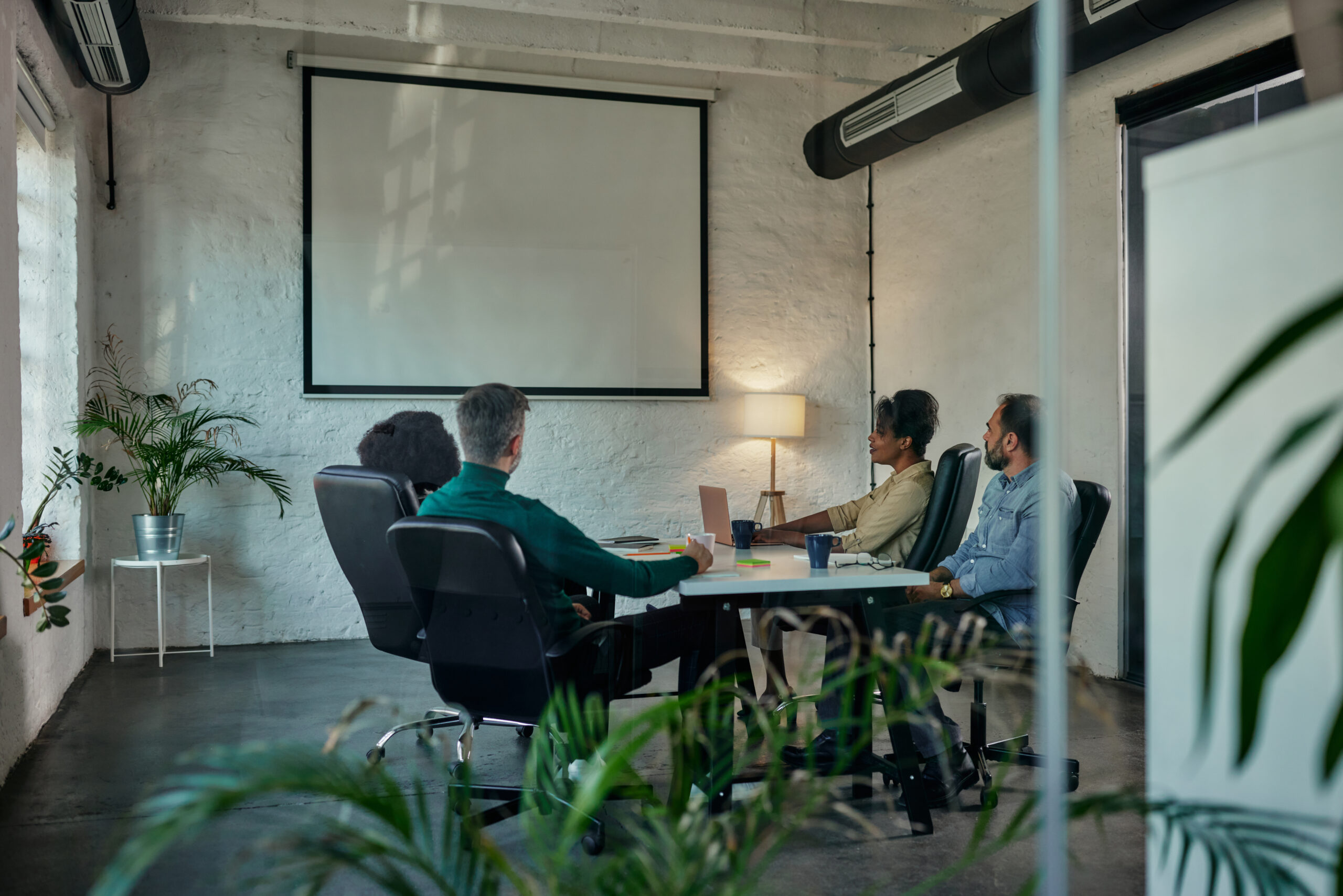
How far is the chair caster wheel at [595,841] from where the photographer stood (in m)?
2.38

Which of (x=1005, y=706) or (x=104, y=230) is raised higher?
(x=104, y=230)

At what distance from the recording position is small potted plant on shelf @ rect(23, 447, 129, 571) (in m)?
2.05

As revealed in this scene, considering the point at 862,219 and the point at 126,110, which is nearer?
the point at 126,110

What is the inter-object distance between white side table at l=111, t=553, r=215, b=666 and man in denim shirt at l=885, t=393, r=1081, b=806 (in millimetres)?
1613

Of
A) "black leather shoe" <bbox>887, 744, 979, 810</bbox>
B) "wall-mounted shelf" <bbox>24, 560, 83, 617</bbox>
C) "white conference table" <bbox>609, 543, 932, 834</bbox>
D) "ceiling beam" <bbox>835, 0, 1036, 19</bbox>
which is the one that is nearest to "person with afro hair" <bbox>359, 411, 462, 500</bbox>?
"white conference table" <bbox>609, 543, 932, 834</bbox>

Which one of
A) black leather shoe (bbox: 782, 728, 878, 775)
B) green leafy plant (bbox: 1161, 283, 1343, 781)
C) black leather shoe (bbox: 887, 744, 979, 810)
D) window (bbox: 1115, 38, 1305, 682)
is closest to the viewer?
green leafy plant (bbox: 1161, 283, 1343, 781)

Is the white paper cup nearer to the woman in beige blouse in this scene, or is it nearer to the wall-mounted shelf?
the woman in beige blouse

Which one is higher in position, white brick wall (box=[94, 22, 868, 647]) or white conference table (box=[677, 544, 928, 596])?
white brick wall (box=[94, 22, 868, 647])

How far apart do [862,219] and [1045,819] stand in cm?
141

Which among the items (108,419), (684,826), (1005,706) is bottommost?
(1005,706)

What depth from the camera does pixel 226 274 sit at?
80.4 inches

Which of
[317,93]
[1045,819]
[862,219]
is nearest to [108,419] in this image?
[317,93]

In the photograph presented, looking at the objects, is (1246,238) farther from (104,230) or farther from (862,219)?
(104,230)

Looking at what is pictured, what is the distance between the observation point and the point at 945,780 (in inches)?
A: 112
